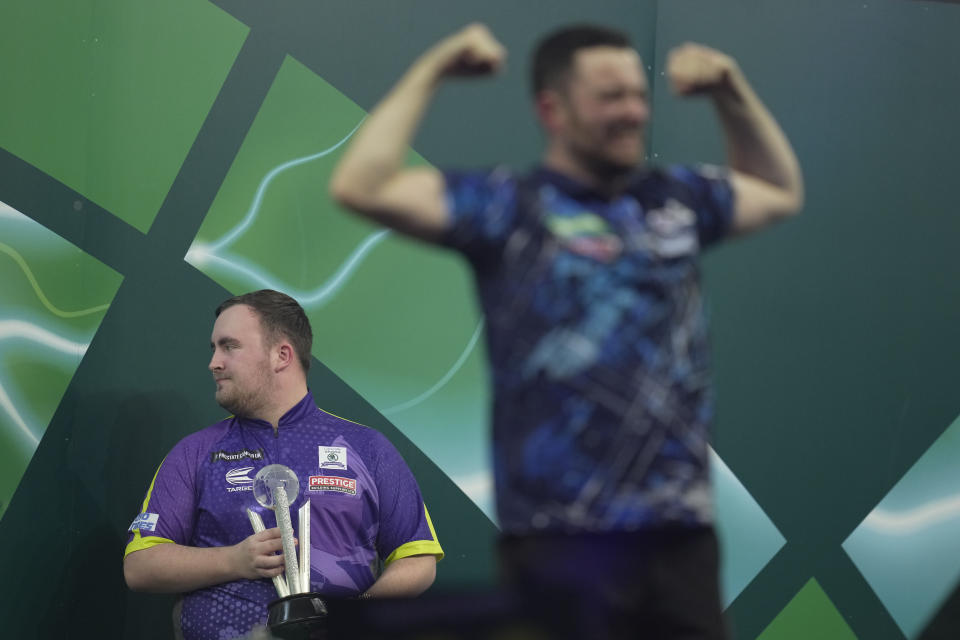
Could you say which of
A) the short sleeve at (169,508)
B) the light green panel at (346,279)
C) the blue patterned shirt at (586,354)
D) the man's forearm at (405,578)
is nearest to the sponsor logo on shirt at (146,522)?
the short sleeve at (169,508)

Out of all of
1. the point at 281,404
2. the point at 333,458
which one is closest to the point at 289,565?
the point at 333,458

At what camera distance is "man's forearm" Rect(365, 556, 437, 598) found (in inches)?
112

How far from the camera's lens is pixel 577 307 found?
1.55 m

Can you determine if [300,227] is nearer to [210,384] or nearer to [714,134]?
[210,384]

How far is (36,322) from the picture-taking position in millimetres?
3168

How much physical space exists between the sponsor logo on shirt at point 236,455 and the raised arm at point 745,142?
155 centimetres

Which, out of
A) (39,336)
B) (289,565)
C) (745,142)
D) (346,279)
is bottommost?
(289,565)

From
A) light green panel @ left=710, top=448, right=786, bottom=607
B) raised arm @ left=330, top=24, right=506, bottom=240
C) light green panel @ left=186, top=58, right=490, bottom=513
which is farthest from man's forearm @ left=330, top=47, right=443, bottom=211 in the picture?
light green panel @ left=710, top=448, right=786, bottom=607

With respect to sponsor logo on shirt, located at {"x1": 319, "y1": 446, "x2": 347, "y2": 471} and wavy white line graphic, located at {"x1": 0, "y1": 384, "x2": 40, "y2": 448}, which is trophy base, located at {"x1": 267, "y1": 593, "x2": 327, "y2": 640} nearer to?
sponsor logo on shirt, located at {"x1": 319, "y1": 446, "x2": 347, "y2": 471}

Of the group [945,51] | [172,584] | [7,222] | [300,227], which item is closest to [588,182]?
[172,584]

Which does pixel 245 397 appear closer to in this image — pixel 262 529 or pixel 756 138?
pixel 262 529

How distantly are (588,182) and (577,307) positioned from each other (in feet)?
0.65

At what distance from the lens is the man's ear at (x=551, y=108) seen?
5.42ft

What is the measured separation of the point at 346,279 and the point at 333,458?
617mm
